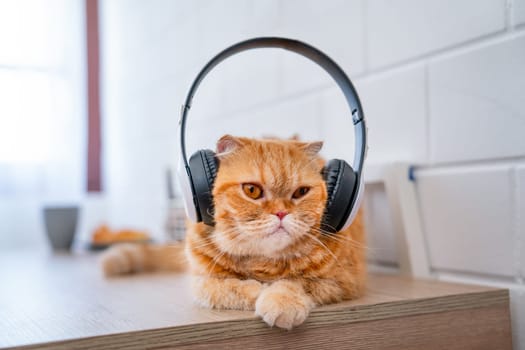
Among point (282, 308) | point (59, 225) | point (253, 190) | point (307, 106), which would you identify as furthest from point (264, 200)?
point (59, 225)

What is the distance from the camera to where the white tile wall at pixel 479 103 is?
0.89 meters

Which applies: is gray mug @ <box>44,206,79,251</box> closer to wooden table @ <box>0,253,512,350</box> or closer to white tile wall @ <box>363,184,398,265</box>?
wooden table @ <box>0,253,512,350</box>

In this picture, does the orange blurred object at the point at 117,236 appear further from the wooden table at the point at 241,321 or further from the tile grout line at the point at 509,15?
the tile grout line at the point at 509,15

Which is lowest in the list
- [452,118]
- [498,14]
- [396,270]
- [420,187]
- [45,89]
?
[396,270]

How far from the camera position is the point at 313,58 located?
0.81 meters

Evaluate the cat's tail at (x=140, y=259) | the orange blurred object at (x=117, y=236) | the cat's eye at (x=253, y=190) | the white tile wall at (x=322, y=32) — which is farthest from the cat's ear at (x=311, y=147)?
the orange blurred object at (x=117, y=236)

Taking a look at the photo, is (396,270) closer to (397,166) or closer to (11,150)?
(397,166)

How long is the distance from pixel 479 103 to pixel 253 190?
18.0 inches

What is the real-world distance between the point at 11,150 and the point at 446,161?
2.15 meters

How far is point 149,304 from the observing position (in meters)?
0.83

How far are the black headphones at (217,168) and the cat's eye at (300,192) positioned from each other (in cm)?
3

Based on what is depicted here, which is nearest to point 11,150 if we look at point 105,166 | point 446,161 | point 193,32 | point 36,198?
point 36,198

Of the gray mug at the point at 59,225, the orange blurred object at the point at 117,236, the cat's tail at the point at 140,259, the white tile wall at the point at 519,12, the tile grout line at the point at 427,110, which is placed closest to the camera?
the white tile wall at the point at 519,12

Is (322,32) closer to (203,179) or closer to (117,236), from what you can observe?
(203,179)
